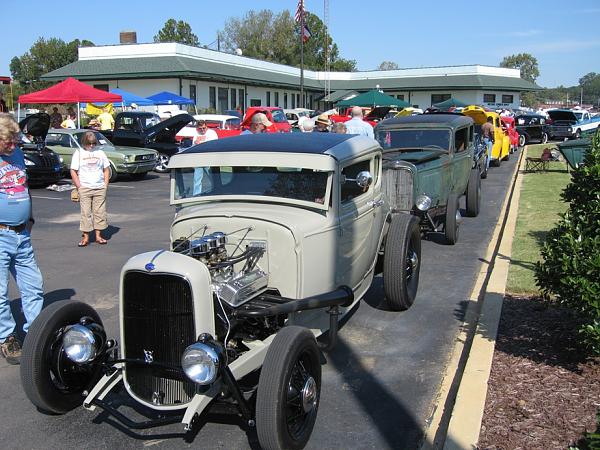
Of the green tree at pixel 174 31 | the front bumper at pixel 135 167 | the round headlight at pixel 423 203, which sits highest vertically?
the green tree at pixel 174 31

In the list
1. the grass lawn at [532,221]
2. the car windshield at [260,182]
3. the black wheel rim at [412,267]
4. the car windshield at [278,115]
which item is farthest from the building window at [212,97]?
the car windshield at [260,182]

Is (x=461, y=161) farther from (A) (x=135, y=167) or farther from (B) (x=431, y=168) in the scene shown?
(A) (x=135, y=167)

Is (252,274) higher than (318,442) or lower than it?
higher

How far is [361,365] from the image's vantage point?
15.8 ft

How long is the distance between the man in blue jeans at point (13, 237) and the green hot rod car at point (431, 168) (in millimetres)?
5088

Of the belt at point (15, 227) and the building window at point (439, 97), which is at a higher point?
the building window at point (439, 97)

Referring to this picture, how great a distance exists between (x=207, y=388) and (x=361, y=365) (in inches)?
71.4

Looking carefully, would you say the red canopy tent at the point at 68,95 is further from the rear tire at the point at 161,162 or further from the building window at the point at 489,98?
the building window at the point at 489,98

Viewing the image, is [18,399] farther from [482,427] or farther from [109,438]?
[482,427]

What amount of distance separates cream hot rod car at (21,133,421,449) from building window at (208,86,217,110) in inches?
1237

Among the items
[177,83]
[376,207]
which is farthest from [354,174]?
[177,83]

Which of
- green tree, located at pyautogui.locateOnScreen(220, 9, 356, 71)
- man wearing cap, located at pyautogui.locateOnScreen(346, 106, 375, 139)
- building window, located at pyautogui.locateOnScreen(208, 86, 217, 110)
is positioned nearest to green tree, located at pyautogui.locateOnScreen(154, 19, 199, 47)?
green tree, located at pyautogui.locateOnScreen(220, 9, 356, 71)

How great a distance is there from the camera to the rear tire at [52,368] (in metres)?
3.68

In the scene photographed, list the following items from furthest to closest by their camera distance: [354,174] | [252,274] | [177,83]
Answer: [177,83], [354,174], [252,274]
